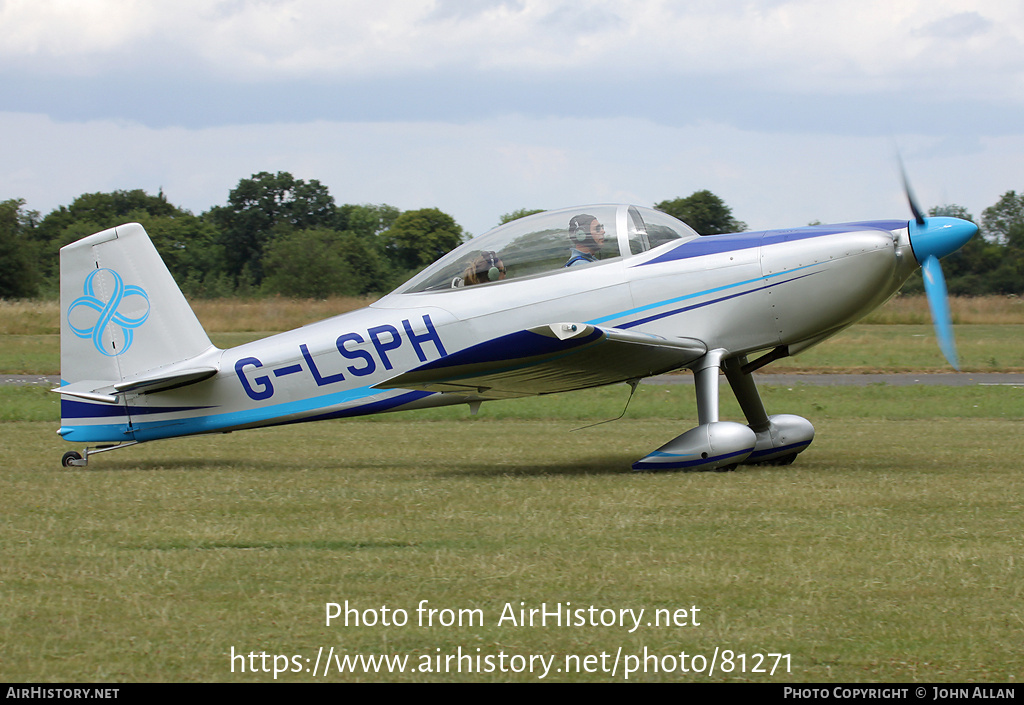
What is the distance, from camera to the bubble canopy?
29.3 ft

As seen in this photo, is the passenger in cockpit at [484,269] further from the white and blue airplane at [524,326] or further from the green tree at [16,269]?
the green tree at [16,269]

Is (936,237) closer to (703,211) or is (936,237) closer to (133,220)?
(703,211)

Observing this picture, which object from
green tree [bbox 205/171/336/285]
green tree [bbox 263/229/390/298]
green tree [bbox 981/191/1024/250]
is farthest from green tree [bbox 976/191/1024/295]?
green tree [bbox 205/171/336/285]

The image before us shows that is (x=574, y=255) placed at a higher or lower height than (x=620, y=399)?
higher

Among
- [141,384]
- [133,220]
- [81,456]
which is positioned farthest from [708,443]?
[133,220]

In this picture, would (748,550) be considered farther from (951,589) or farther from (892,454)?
(892,454)

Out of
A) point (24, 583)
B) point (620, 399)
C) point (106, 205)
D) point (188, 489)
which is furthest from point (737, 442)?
A: point (106, 205)

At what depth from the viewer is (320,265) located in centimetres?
4928

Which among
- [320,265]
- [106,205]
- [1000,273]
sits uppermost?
[106,205]

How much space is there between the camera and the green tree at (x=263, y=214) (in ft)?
234

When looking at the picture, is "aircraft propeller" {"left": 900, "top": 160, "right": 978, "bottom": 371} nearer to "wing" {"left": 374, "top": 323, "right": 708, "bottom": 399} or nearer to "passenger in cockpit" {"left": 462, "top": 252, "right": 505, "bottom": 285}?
"wing" {"left": 374, "top": 323, "right": 708, "bottom": 399}

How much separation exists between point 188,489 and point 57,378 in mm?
14654

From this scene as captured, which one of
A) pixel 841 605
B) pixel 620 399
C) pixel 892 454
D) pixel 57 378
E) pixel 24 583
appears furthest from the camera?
pixel 57 378

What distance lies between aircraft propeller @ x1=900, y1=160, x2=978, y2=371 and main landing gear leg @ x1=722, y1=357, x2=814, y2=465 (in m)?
1.54
